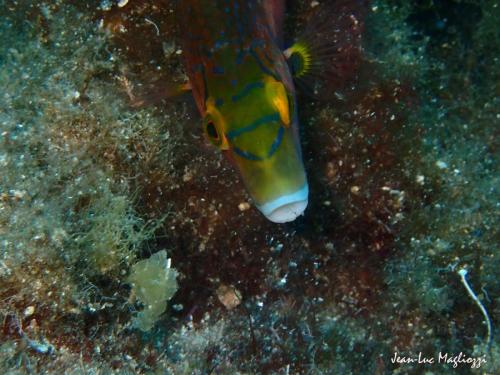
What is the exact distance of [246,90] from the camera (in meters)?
3.11

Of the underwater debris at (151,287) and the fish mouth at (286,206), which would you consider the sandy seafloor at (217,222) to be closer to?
the underwater debris at (151,287)

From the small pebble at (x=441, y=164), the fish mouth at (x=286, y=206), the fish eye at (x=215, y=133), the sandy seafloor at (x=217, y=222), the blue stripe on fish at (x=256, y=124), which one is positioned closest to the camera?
the fish mouth at (x=286, y=206)

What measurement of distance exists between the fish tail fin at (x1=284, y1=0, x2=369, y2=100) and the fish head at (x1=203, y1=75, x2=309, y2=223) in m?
0.86

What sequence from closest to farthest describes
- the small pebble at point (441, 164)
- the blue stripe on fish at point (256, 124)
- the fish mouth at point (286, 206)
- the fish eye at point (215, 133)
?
the fish mouth at point (286, 206) → the blue stripe on fish at point (256, 124) → the fish eye at point (215, 133) → the small pebble at point (441, 164)

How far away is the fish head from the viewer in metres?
2.95

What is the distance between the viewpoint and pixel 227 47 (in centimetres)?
334

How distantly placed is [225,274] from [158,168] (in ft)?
3.58

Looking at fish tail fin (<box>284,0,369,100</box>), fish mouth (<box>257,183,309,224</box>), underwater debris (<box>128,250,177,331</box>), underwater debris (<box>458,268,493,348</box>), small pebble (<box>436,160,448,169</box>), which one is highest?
fish tail fin (<box>284,0,369,100</box>)

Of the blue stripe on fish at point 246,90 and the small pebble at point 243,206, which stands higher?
the blue stripe on fish at point 246,90

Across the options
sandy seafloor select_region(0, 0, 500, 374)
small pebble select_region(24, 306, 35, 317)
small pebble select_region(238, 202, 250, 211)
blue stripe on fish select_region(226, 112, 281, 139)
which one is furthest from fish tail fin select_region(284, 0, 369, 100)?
small pebble select_region(24, 306, 35, 317)

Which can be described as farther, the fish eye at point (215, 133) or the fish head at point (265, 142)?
the fish eye at point (215, 133)

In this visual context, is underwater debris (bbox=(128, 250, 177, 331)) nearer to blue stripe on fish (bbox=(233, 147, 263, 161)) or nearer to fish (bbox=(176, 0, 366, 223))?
fish (bbox=(176, 0, 366, 223))

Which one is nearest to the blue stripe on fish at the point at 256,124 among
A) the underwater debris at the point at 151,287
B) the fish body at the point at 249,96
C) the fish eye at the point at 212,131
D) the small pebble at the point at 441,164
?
the fish body at the point at 249,96

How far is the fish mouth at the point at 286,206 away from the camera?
9.55 ft
